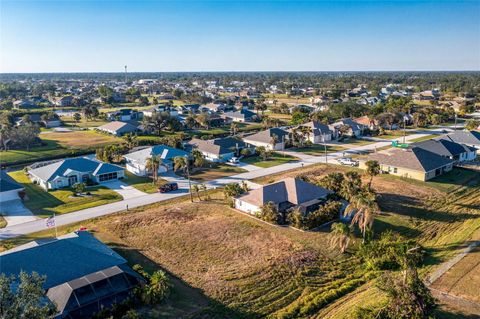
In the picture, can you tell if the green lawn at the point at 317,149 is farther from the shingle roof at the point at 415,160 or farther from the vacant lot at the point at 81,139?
the vacant lot at the point at 81,139

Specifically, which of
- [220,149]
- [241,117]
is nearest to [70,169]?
[220,149]

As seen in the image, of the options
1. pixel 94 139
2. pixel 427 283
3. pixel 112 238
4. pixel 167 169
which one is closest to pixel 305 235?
pixel 427 283

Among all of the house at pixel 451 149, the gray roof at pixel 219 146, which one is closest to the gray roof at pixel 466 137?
the house at pixel 451 149

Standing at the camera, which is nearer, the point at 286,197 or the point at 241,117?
the point at 286,197

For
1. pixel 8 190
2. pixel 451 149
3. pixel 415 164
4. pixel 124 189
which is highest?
pixel 451 149

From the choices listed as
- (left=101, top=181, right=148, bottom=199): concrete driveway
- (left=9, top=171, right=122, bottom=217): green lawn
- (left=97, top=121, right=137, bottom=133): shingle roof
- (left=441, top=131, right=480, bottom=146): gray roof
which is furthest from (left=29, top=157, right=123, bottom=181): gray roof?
(left=441, top=131, right=480, bottom=146): gray roof

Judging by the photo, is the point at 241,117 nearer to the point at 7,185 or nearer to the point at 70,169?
the point at 70,169

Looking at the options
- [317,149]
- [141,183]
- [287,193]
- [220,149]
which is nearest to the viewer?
[287,193]
